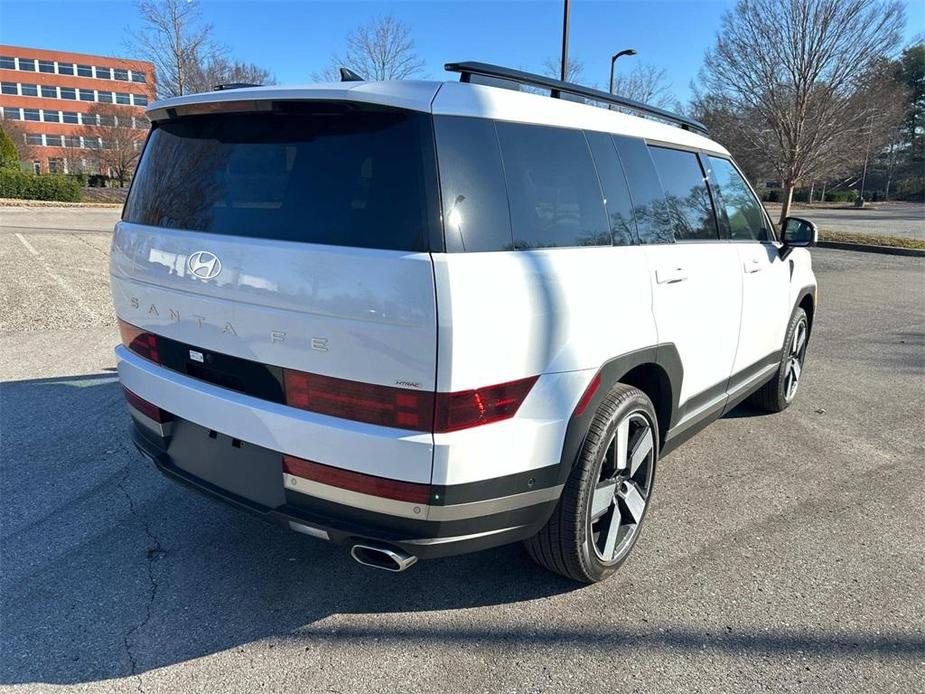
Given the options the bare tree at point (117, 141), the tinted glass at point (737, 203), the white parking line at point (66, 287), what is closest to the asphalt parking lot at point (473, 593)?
the tinted glass at point (737, 203)

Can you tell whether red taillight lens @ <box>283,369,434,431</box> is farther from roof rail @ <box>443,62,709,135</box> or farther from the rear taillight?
roof rail @ <box>443,62,709,135</box>

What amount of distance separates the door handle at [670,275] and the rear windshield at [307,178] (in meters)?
1.29

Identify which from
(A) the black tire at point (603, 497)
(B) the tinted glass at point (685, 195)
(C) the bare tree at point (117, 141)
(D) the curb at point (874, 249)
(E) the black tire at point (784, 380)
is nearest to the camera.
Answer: (A) the black tire at point (603, 497)

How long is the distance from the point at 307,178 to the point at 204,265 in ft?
1.71

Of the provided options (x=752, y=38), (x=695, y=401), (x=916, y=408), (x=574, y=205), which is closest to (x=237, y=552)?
(x=574, y=205)

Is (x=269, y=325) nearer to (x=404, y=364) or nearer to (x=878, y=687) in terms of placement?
(x=404, y=364)

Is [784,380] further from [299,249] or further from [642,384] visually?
[299,249]

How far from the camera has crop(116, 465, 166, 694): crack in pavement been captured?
233 cm

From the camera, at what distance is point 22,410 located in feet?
15.3

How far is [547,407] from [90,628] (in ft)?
6.40

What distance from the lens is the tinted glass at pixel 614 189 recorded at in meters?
2.74

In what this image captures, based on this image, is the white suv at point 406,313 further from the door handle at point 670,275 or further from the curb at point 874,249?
the curb at point 874,249

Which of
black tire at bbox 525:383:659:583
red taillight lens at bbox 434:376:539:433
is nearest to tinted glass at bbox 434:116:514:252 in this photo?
red taillight lens at bbox 434:376:539:433

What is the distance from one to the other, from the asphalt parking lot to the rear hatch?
2.83 ft
